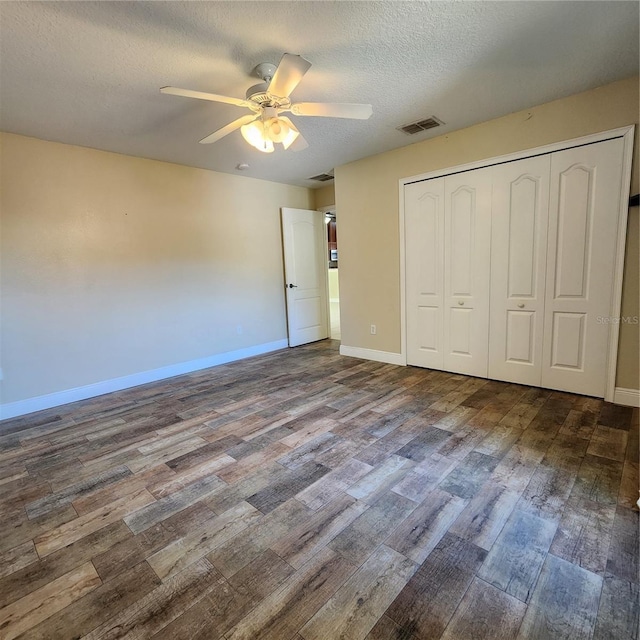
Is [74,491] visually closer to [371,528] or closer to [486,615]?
[371,528]

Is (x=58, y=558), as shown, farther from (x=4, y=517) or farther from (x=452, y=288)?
(x=452, y=288)

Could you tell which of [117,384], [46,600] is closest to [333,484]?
[46,600]

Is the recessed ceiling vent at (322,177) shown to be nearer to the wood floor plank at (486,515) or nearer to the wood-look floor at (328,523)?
the wood-look floor at (328,523)

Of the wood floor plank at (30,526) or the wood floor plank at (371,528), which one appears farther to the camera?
the wood floor plank at (30,526)

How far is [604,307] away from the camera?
282 cm

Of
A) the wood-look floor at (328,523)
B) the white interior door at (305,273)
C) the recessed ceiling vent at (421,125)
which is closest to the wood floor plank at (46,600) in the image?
the wood-look floor at (328,523)

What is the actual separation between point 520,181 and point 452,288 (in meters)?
1.17

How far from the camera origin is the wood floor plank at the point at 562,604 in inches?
44.7

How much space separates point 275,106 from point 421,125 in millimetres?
1702

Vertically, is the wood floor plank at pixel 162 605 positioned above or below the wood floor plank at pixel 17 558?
above

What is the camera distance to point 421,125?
10.7ft

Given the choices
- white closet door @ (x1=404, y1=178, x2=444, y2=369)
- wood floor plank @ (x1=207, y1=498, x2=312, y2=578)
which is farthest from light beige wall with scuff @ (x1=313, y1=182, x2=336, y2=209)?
wood floor plank @ (x1=207, y1=498, x2=312, y2=578)

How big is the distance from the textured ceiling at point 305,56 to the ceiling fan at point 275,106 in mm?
241

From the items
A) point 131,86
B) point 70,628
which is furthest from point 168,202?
point 70,628
